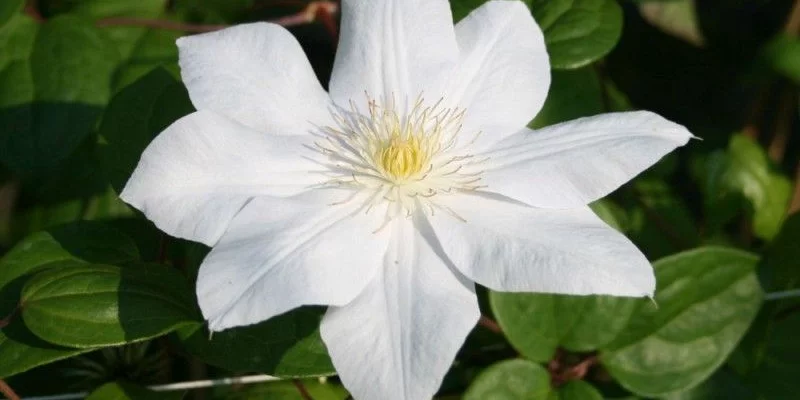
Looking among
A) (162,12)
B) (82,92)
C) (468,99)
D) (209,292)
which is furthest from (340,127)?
(162,12)

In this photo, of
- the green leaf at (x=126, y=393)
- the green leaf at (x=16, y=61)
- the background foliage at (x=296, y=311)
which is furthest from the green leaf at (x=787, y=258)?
the green leaf at (x=16, y=61)

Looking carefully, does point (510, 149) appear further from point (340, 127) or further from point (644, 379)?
point (644, 379)

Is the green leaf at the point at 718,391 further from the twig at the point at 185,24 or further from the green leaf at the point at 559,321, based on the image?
the twig at the point at 185,24

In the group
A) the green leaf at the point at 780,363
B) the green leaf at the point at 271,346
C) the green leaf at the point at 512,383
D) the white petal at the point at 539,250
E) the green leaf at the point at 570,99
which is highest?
the white petal at the point at 539,250

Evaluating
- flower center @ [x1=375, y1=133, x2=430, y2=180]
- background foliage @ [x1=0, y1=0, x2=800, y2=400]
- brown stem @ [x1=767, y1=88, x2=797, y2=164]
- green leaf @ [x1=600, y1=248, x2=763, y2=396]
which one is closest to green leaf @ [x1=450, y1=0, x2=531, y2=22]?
background foliage @ [x1=0, y1=0, x2=800, y2=400]

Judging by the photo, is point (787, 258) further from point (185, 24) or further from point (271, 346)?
point (185, 24)

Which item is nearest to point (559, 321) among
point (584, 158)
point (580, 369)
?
point (580, 369)

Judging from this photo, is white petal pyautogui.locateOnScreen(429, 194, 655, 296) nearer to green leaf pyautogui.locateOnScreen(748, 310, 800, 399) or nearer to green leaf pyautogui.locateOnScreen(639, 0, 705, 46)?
green leaf pyautogui.locateOnScreen(748, 310, 800, 399)
